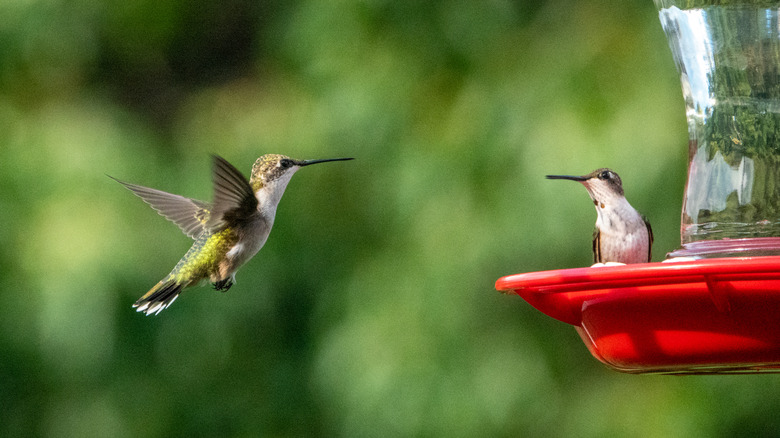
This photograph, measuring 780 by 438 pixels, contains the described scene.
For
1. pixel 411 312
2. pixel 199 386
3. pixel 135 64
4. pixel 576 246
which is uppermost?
pixel 135 64

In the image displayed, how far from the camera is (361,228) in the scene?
20.2ft

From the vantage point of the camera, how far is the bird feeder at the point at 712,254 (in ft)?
6.25

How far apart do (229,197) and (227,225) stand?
38 cm

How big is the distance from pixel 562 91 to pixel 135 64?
3.58 meters

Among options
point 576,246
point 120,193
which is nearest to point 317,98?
point 120,193

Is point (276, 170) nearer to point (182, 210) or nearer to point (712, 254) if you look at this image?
point (182, 210)

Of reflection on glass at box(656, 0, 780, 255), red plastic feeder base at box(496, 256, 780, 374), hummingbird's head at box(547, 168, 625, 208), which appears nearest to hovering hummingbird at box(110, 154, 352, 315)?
hummingbird's head at box(547, 168, 625, 208)

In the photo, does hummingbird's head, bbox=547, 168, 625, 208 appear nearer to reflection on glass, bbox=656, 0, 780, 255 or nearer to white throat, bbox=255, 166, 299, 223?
reflection on glass, bbox=656, 0, 780, 255

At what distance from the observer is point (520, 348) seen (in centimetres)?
559

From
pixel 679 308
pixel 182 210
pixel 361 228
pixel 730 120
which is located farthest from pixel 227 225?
pixel 361 228

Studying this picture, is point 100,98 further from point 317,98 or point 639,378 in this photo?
point 639,378

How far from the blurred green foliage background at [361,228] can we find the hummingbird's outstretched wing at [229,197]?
198cm

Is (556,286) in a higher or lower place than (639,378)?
higher

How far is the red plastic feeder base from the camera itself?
1.85 meters
